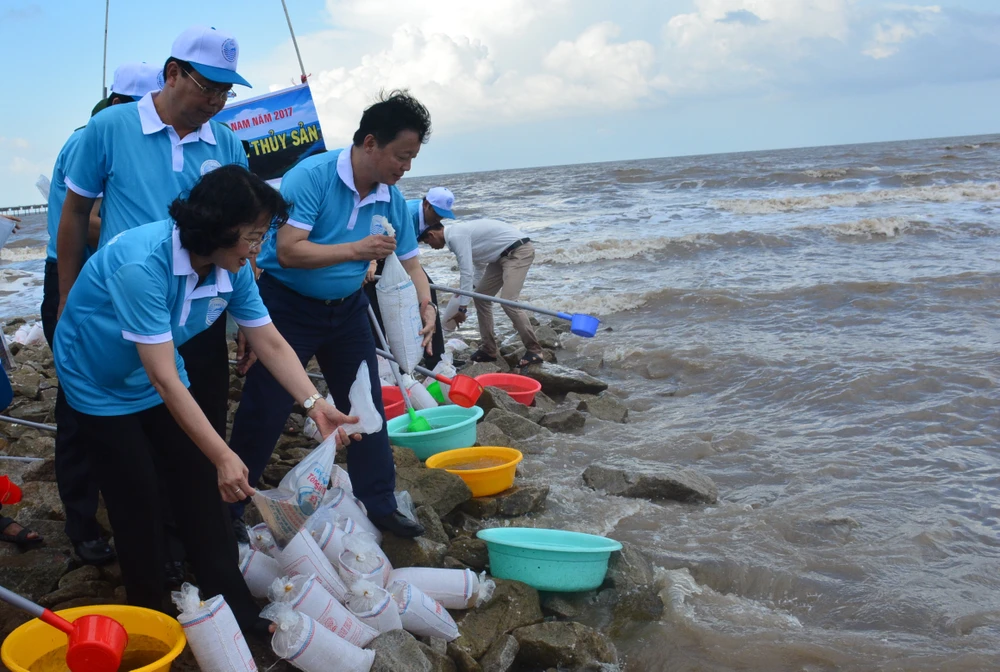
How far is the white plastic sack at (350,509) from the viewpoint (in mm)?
3395

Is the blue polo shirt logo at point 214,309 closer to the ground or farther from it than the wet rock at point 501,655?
farther from it

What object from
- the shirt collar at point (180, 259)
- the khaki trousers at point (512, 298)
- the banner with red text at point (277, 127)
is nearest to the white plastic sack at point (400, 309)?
the shirt collar at point (180, 259)

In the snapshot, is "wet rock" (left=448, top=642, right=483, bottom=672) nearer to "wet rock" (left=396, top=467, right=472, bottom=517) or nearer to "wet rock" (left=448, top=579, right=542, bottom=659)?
"wet rock" (left=448, top=579, right=542, bottom=659)

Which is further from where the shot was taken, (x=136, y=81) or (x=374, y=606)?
(x=136, y=81)

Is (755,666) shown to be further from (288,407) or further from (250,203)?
(250,203)

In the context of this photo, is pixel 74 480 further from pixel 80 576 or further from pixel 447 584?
pixel 447 584

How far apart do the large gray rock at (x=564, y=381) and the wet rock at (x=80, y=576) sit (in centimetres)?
459

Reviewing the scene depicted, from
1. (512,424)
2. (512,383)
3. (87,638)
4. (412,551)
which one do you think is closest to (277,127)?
(512,383)

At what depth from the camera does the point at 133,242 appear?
233cm

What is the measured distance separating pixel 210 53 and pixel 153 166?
1.50 ft

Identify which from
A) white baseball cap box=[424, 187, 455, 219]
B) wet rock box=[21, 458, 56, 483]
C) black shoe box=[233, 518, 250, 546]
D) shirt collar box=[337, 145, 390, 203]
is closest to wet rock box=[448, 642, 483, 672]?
black shoe box=[233, 518, 250, 546]

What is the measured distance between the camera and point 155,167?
2.90 meters

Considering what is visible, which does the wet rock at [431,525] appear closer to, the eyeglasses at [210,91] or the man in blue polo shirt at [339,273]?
the man in blue polo shirt at [339,273]

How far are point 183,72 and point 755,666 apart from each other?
9.78 ft
